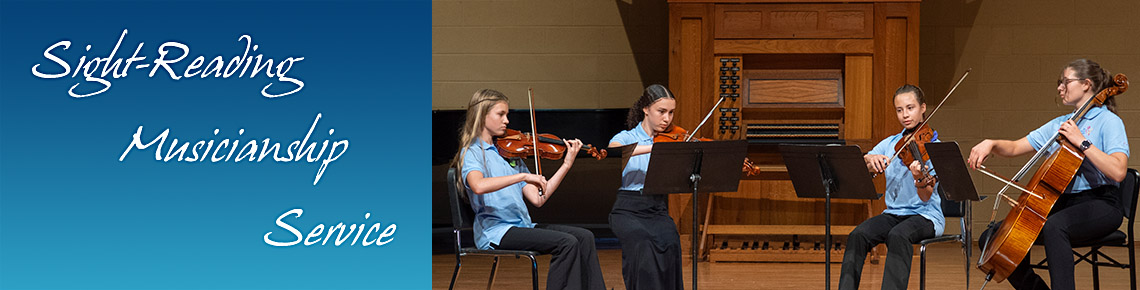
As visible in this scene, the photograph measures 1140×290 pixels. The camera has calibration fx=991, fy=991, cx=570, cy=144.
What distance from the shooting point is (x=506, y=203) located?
327cm

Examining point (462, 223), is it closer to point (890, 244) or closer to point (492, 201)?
point (492, 201)

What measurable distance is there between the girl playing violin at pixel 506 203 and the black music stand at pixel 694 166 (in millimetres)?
261

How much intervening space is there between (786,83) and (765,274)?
3.43 feet

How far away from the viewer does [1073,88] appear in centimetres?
326

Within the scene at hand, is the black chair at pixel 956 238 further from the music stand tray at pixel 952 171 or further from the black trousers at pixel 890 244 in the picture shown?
the music stand tray at pixel 952 171

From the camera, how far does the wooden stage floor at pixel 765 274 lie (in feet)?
14.5

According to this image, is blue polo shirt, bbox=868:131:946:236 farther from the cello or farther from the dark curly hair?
the dark curly hair

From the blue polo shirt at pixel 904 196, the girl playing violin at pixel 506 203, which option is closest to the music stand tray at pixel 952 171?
the blue polo shirt at pixel 904 196

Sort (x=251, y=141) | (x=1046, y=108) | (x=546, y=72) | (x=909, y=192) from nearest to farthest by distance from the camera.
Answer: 1. (x=251, y=141)
2. (x=909, y=192)
3. (x=1046, y=108)
4. (x=546, y=72)

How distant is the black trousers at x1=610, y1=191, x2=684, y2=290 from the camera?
3.45 meters

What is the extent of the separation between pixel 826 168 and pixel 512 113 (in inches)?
90.0

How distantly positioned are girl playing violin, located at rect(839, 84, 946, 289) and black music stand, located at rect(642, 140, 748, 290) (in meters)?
0.43

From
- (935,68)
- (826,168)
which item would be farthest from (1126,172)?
(935,68)

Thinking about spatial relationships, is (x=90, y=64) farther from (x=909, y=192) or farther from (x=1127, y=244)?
(x=1127, y=244)
